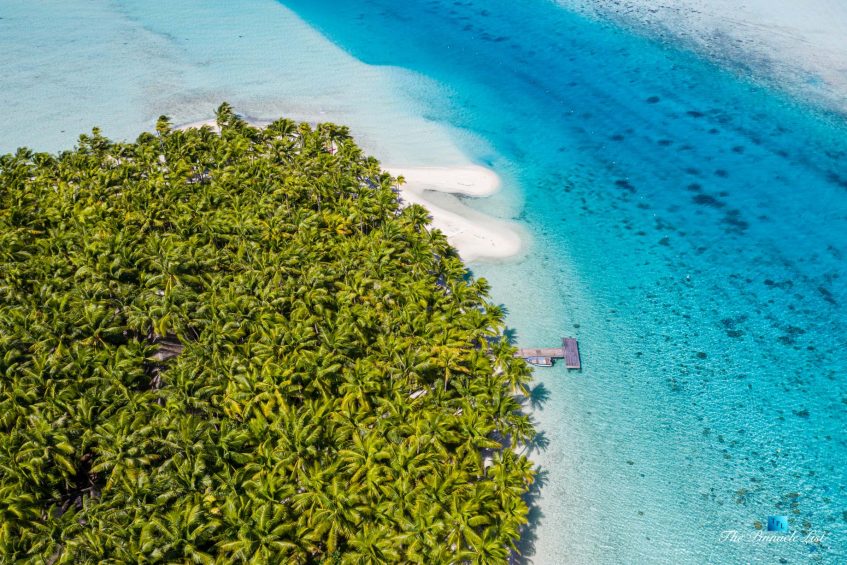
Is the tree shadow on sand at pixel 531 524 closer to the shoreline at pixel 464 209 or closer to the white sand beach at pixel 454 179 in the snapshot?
the shoreline at pixel 464 209

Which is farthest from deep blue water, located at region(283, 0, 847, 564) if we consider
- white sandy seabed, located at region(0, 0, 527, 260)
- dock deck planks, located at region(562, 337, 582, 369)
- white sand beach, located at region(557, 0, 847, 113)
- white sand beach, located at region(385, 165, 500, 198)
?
white sand beach, located at region(557, 0, 847, 113)

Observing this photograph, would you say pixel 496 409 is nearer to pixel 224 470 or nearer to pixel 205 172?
pixel 224 470

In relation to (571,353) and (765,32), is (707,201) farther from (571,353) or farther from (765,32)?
(765,32)

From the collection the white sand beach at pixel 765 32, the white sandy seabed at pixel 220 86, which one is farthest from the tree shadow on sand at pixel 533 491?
the white sand beach at pixel 765 32

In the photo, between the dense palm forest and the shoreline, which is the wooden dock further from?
the shoreline

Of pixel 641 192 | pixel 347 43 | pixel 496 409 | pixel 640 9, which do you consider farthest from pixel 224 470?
pixel 640 9
